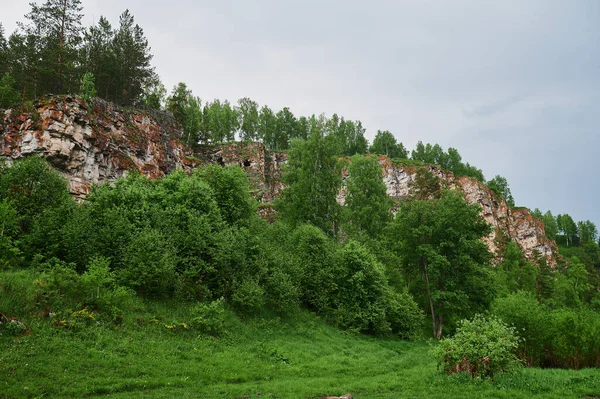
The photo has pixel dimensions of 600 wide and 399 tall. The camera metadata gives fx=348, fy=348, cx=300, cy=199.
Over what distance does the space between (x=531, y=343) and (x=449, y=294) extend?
22.3 ft

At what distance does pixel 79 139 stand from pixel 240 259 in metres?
28.2

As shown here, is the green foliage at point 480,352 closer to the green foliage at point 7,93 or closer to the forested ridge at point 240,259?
the forested ridge at point 240,259

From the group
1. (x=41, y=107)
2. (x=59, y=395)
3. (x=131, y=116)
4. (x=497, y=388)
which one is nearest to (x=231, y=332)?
(x=59, y=395)

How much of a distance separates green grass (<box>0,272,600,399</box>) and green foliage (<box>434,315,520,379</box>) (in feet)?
1.79

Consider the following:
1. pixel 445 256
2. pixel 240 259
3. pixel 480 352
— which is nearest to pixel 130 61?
pixel 240 259

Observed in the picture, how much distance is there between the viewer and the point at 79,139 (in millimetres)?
38719

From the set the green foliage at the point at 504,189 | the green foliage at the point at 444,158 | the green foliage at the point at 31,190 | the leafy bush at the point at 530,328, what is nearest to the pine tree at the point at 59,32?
the green foliage at the point at 31,190

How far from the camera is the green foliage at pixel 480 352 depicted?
13.0 m

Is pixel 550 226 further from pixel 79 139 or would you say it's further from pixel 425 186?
pixel 79 139

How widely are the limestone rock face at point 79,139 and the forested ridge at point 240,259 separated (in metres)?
2.18

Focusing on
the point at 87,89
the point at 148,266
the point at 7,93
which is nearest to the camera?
the point at 148,266

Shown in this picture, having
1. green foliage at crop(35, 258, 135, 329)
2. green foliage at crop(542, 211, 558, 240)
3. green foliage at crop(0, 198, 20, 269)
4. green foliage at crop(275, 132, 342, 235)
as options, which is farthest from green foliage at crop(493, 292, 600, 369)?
green foliage at crop(542, 211, 558, 240)

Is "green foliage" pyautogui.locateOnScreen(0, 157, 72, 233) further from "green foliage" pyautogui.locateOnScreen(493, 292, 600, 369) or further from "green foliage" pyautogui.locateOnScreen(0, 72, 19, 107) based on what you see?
"green foliage" pyautogui.locateOnScreen(493, 292, 600, 369)

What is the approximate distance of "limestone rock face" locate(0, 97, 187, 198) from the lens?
3674 cm
